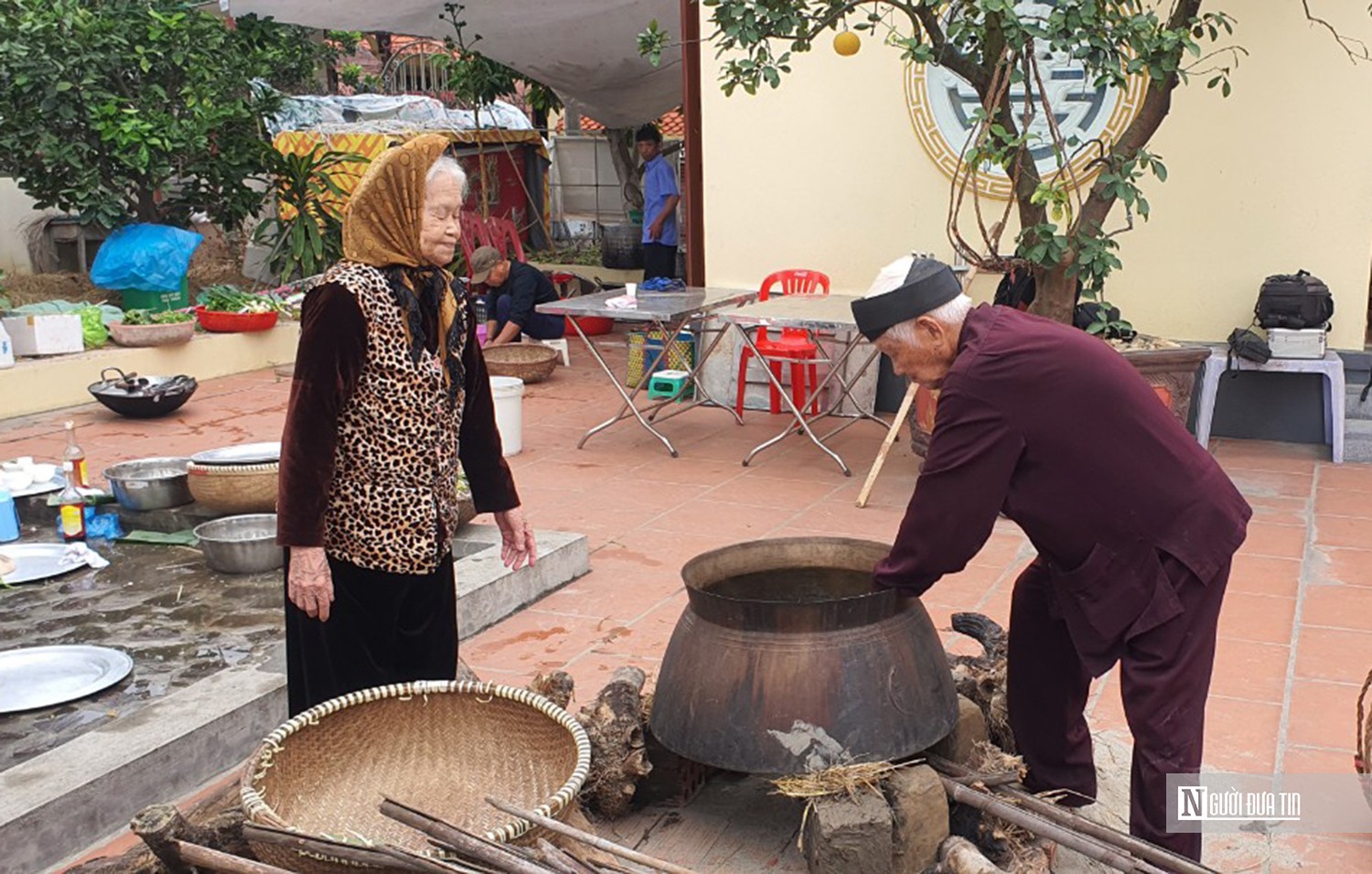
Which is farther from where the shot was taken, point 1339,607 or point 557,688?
point 1339,607

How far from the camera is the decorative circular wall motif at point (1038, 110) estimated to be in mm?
7621

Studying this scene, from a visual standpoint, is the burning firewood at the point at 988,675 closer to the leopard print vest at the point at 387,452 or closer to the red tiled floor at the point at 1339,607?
the leopard print vest at the point at 387,452

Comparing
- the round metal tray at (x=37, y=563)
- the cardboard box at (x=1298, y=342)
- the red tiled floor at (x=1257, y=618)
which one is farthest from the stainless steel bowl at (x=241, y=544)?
the cardboard box at (x=1298, y=342)

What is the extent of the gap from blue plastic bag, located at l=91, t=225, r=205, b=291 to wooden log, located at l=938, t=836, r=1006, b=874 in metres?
9.79

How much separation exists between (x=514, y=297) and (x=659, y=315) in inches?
126

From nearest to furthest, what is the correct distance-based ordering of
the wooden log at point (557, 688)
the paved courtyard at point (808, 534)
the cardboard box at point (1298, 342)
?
the wooden log at point (557, 688) < the paved courtyard at point (808, 534) < the cardboard box at point (1298, 342)

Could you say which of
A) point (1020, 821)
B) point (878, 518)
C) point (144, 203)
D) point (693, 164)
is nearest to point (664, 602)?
point (878, 518)

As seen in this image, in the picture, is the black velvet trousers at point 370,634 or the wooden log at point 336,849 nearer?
the wooden log at point 336,849

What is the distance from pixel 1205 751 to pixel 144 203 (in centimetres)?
1047

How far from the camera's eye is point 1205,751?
3971 mm

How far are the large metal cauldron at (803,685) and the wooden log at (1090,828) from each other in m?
0.11

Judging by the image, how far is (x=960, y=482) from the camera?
288 cm

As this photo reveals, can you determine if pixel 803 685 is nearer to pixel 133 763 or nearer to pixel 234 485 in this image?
pixel 133 763

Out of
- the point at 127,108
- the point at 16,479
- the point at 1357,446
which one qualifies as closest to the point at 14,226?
the point at 127,108
